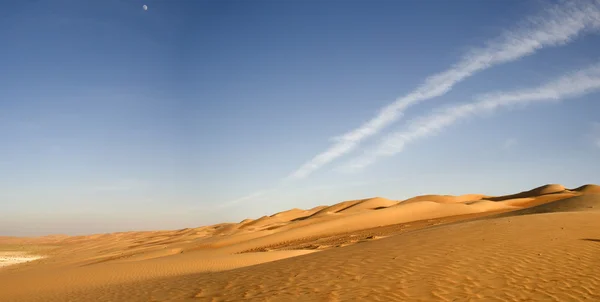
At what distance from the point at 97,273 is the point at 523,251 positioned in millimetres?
15877

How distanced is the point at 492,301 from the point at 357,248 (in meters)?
5.77

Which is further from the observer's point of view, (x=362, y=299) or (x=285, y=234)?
(x=285, y=234)

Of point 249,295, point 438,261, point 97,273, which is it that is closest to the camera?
point 249,295

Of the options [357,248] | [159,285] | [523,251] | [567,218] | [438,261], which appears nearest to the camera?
[438,261]

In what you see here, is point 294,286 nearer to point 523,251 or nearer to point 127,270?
point 523,251

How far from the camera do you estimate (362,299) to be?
762 centimetres

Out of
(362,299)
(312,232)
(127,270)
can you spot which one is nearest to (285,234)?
(312,232)

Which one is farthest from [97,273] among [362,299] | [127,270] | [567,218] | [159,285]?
[567,218]

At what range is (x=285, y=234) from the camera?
2839cm

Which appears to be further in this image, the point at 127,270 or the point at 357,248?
the point at 127,270

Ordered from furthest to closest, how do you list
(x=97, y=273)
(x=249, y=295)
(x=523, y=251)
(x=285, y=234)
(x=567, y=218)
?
(x=285, y=234) → (x=97, y=273) → (x=567, y=218) → (x=523, y=251) → (x=249, y=295)

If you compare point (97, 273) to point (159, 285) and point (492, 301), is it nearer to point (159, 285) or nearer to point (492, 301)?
point (159, 285)

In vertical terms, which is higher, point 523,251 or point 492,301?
point 523,251

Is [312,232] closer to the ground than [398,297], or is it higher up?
higher up
